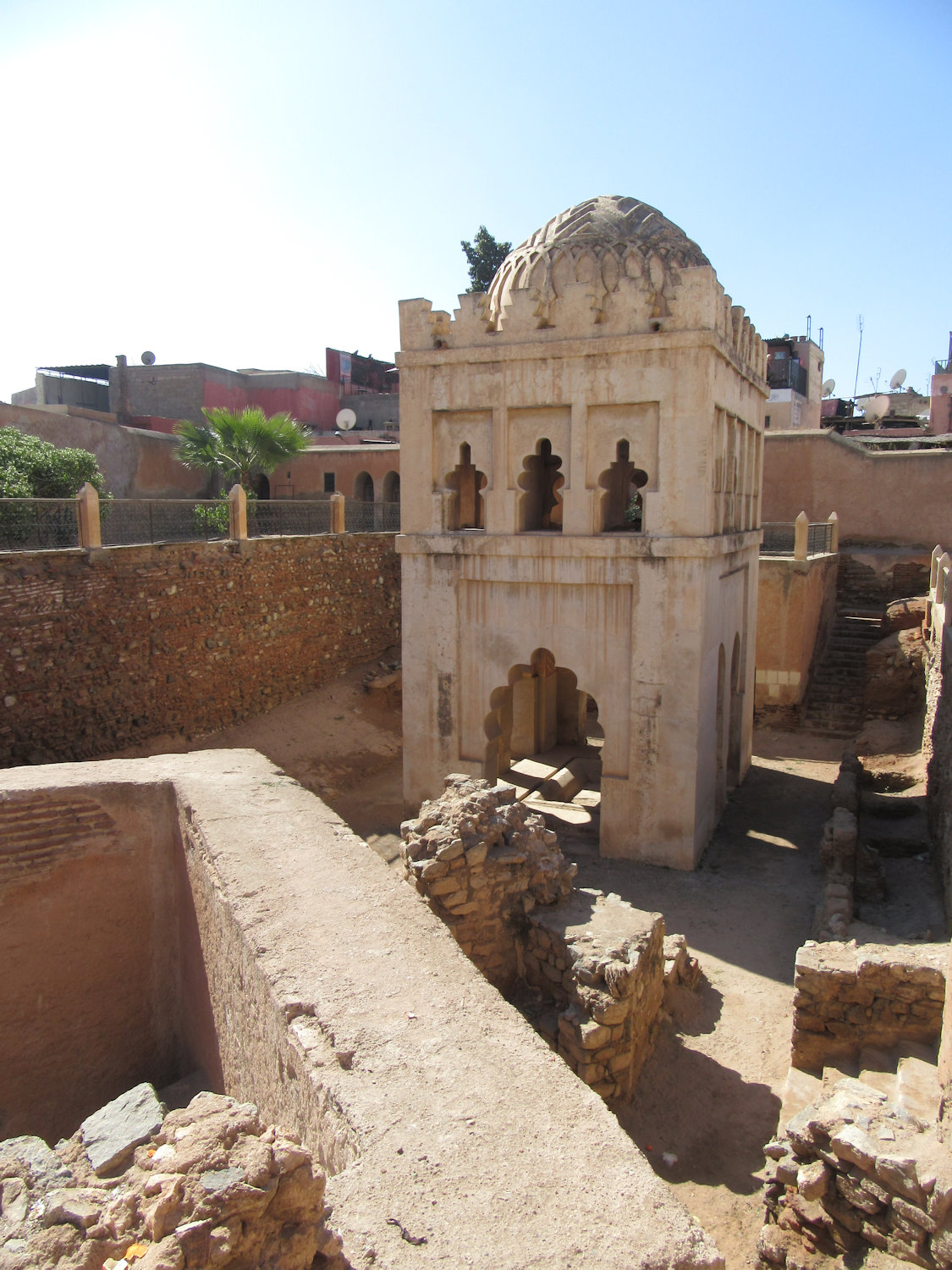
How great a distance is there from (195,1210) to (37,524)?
1196 centimetres

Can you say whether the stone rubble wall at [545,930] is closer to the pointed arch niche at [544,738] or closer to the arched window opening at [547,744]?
the arched window opening at [547,744]

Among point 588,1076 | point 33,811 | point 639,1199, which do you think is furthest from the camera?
point 588,1076

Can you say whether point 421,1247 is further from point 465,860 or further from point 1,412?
point 1,412

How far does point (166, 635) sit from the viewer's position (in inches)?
558

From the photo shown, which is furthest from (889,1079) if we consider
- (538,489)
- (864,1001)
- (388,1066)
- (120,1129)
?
(538,489)

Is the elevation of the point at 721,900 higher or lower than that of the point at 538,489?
lower

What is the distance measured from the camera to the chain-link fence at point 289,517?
56.4 feet

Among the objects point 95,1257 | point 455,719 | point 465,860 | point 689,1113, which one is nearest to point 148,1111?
point 95,1257

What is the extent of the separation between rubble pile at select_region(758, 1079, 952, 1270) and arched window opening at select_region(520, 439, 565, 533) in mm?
7021

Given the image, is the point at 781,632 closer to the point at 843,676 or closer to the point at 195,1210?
the point at 843,676

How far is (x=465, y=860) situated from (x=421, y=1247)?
4.30 meters

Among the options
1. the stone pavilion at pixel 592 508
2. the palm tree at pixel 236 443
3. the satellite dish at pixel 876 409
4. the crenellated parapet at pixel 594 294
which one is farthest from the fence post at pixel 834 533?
the satellite dish at pixel 876 409

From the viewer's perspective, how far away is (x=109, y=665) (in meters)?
13.0

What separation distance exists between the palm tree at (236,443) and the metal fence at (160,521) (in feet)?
13.5
